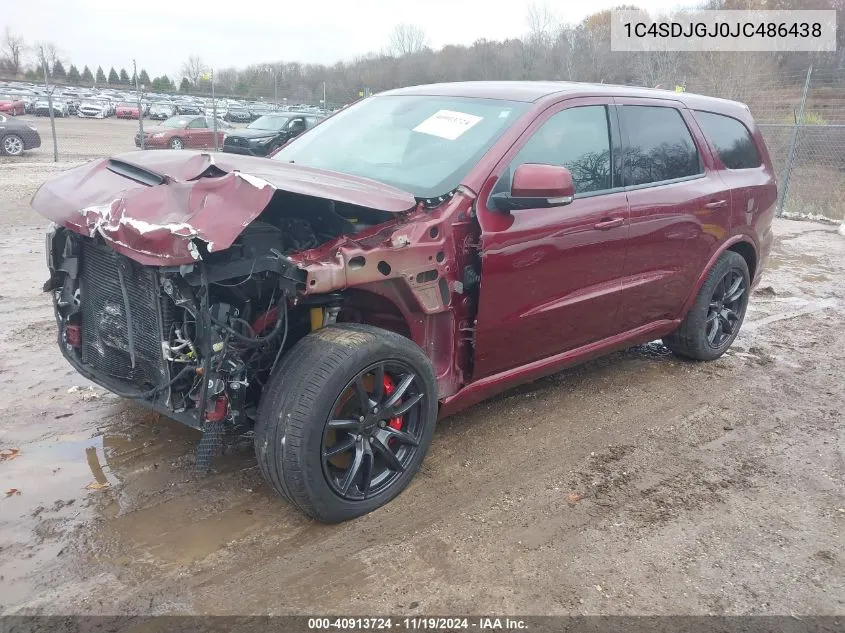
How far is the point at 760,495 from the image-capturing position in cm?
339

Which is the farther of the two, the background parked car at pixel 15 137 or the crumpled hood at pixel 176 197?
the background parked car at pixel 15 137

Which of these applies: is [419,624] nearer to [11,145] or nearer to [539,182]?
[539,182]

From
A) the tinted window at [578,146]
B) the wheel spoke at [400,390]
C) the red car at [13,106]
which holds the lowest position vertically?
the wheel spoke at [400,390]

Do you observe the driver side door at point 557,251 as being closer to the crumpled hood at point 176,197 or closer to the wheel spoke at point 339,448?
the crumpled hood at point 176,197

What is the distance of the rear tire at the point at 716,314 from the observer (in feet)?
16.0

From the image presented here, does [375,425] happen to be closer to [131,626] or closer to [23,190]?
[131,626]

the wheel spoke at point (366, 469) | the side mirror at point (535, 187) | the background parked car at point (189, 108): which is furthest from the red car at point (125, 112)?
the wheel spoke at point (366, 469)

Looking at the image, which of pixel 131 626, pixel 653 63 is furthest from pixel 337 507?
pixel 653 63

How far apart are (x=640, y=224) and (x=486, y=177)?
4.07 feet

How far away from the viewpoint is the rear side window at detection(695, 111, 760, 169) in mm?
4762

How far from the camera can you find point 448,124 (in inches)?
145

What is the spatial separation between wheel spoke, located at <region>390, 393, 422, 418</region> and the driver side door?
1.50 ft

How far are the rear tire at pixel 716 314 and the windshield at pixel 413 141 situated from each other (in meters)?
2.17

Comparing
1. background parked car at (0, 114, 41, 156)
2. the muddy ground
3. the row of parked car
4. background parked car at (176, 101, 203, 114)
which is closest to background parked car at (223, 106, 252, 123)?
the row of parked car
